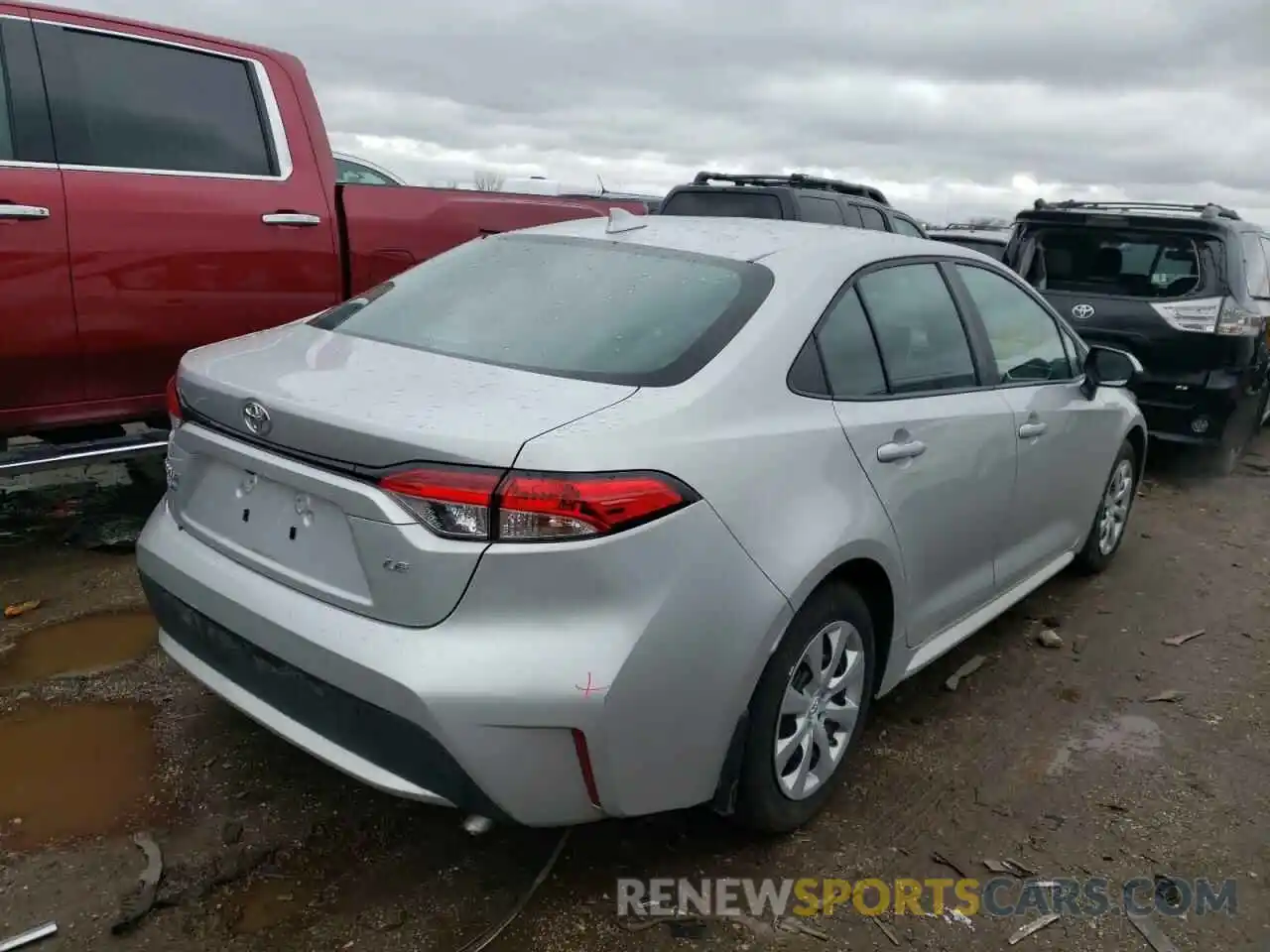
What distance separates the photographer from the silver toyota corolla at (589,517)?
2.10m

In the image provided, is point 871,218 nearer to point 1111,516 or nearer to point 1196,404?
point 1196,404

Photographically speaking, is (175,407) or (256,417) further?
(175,407)

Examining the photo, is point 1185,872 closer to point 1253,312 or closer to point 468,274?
point 468,274

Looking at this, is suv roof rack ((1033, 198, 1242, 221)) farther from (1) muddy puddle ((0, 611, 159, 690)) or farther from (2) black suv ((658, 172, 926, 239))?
(1) muddy puddle ((0, 611, 159, 690))

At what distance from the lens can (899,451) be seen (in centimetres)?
287

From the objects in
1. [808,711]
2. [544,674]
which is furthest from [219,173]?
[808,711]

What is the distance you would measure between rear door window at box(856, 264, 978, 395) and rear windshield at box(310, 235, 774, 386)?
45cm

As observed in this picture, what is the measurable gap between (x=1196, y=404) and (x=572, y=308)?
16.9 feet

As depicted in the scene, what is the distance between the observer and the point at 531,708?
2086 millimetres

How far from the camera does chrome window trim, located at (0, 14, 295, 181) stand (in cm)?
394

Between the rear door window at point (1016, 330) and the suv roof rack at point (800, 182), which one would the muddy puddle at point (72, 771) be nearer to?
the rear door window at point (1016, 330)

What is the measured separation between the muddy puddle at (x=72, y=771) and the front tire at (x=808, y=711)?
1.63 meters

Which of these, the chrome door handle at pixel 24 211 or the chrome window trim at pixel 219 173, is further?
the chrome window trim at pixel 219 173

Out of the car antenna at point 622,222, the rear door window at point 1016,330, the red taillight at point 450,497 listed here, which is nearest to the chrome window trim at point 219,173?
the car antenna at point 622,222
